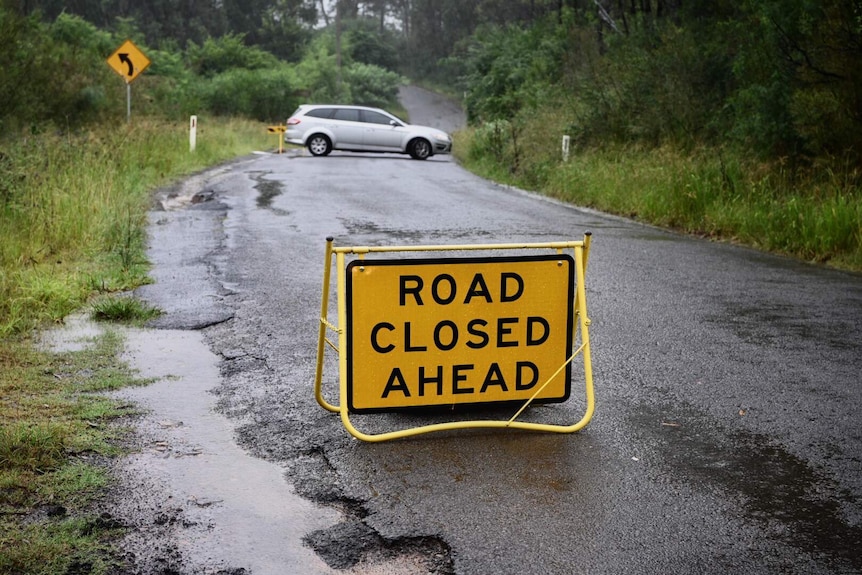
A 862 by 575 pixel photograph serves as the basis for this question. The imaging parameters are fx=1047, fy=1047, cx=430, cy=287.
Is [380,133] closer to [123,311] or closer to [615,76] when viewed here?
[615,76]

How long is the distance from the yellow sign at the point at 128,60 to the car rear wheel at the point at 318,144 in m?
8.59

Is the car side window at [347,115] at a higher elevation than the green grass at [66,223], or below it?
higher

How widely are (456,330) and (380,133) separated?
28.7 m

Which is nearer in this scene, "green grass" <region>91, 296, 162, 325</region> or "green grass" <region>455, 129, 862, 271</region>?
"green grass" <region>91, 296, 162, 325</region>

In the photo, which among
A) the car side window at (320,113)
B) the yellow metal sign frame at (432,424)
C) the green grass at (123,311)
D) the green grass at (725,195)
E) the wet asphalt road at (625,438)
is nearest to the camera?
the wet asphalt road at (625,438)

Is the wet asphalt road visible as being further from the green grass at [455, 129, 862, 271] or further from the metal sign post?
the metal sign post

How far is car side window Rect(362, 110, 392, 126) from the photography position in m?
33.6

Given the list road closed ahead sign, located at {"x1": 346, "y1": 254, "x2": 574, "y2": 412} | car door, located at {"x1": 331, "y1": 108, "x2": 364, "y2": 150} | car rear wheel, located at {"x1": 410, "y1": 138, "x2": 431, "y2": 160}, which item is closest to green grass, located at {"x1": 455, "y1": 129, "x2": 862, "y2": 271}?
road closed ahead sign, located at {"x1": 346, "y1": 254, "x2": 574, "y2": 412}

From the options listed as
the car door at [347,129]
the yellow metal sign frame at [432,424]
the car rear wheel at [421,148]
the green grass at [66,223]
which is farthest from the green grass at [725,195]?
the car door at [347,129]

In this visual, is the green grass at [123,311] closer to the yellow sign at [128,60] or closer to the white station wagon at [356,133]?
the yellow sign at [128,60]

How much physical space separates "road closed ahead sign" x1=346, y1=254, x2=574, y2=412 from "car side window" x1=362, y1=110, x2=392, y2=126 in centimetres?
2864

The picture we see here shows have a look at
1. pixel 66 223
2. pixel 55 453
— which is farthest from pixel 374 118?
pixel 55 453

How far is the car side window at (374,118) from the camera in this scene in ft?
110

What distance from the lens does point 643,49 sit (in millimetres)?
23547
